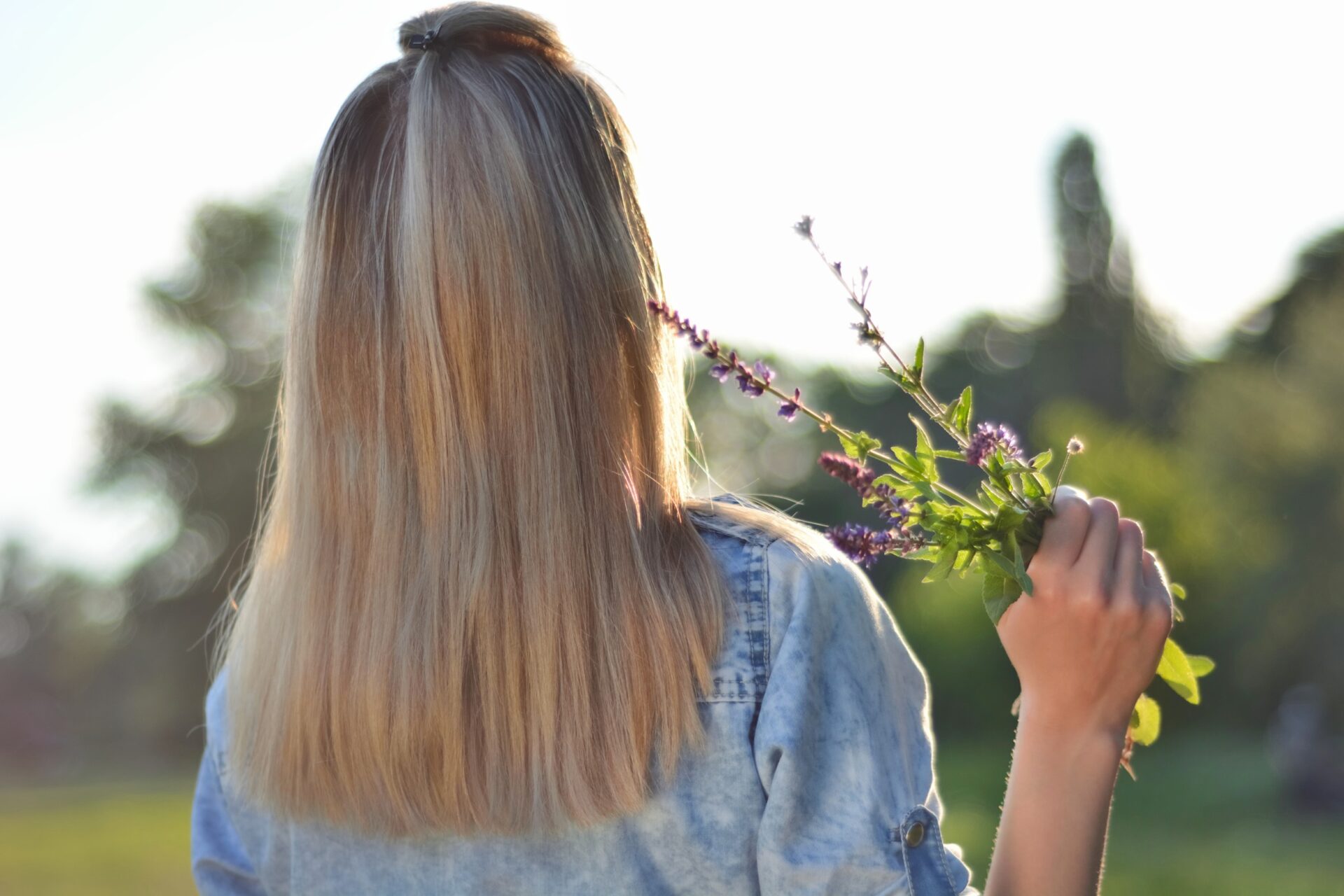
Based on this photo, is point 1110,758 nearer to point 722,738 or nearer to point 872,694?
point 872,694

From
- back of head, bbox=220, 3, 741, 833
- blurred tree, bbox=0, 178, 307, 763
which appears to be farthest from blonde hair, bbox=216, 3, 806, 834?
blurred tree, bbox=0, 178, 307, 763

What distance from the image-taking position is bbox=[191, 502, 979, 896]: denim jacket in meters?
1.49

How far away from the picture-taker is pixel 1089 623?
1417 millimetres

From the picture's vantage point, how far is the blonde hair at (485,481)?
1.56 metres

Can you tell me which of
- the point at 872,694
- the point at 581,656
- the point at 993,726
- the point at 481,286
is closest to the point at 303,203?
the point at 481,286

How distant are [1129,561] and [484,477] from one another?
2.78 ft

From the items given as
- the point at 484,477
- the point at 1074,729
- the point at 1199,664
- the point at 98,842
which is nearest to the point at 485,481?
the point at 484,477

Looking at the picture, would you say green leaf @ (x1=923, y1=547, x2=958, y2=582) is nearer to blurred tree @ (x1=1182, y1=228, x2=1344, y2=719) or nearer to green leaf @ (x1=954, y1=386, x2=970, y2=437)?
green leaf @ (x1=954, y1=386, x2=970, y2=437)

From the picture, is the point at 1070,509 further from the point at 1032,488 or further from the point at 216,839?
the point at 216,839

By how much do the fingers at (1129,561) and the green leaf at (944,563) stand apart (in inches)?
7.8

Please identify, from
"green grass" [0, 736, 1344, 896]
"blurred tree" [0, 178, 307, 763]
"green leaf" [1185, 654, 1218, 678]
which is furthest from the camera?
"blurred tree" [0, 178, 307, 763]

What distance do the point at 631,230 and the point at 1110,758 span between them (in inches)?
37.9

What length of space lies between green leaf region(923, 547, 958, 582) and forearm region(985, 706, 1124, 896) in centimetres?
21

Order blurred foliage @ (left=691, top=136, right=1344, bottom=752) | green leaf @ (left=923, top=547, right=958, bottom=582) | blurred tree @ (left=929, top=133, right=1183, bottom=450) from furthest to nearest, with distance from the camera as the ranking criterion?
1. blurred tree @ (left=929, top=133, right=1183, bottom=450)
2. blurred foliage @ (left=691, top=136, right=1344, bottom=752)
3. green leaf @ (left=923, top=547, right=958, bottom=582)
